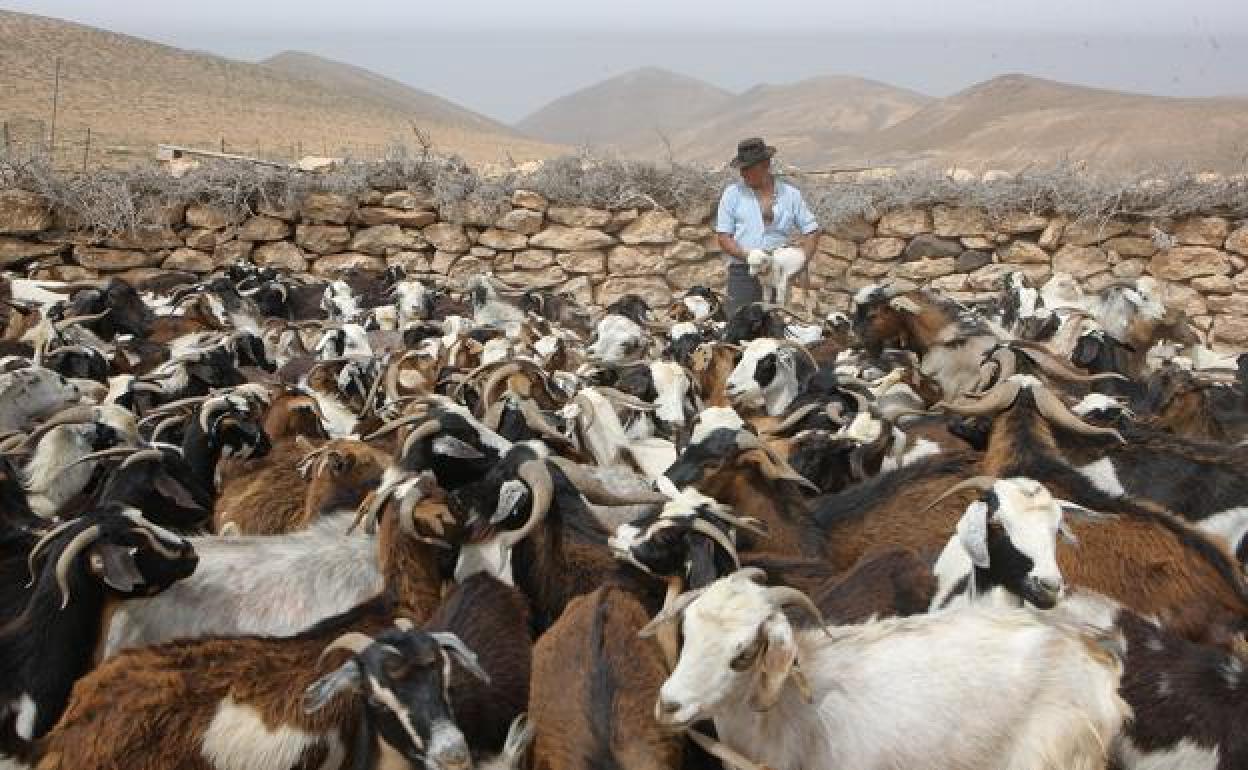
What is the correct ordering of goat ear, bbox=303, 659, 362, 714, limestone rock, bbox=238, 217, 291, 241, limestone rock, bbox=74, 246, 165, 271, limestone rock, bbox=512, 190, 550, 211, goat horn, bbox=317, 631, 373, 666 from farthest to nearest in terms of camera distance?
limestone rock, bbox=512, 190, 550, 211 → limestone rock, bbox=238, 217, 291, 241 → limestone rock, bbox=74, 246, 165, 271 → goat horn, bbox=317, 631, 373, 666 → goat ear, bbox=303, 659, 362, 714

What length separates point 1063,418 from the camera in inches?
192

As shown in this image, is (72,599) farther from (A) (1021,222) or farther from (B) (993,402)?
(A) (1021,222)

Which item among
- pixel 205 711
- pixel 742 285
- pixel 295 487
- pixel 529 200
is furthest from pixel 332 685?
pixel 529 200

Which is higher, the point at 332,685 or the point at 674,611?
the point at 674,611

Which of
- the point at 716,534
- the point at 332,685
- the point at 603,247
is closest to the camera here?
the point at 332,685

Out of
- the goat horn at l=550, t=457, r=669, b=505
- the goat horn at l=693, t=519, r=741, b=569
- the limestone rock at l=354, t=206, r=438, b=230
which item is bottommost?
the goat horn at l=550, t=457, r=669, b=505

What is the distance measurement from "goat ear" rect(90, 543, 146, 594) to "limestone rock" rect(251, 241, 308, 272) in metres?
10.3

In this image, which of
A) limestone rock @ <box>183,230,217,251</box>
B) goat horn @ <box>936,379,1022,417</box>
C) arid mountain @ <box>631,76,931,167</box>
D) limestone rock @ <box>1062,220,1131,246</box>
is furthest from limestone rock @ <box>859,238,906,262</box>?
arid mountain @ <box>631,76,931,167</box>

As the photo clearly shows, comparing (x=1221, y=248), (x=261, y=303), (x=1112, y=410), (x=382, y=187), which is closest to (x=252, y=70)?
(x=382, y=187)

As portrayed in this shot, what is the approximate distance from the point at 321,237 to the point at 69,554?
10397 millimetres

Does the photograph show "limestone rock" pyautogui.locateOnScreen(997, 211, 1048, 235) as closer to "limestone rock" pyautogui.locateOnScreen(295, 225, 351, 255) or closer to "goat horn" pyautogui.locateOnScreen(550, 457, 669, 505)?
"limestone rock" pyautogui.locateOnScreen(295, 225, 351, 255)

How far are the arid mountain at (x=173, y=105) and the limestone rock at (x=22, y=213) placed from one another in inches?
368

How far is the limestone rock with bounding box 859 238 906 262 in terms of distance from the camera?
43.0 ft

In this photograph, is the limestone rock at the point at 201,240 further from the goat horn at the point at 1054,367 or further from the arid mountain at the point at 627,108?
the arid mountain at the point at 627,108
